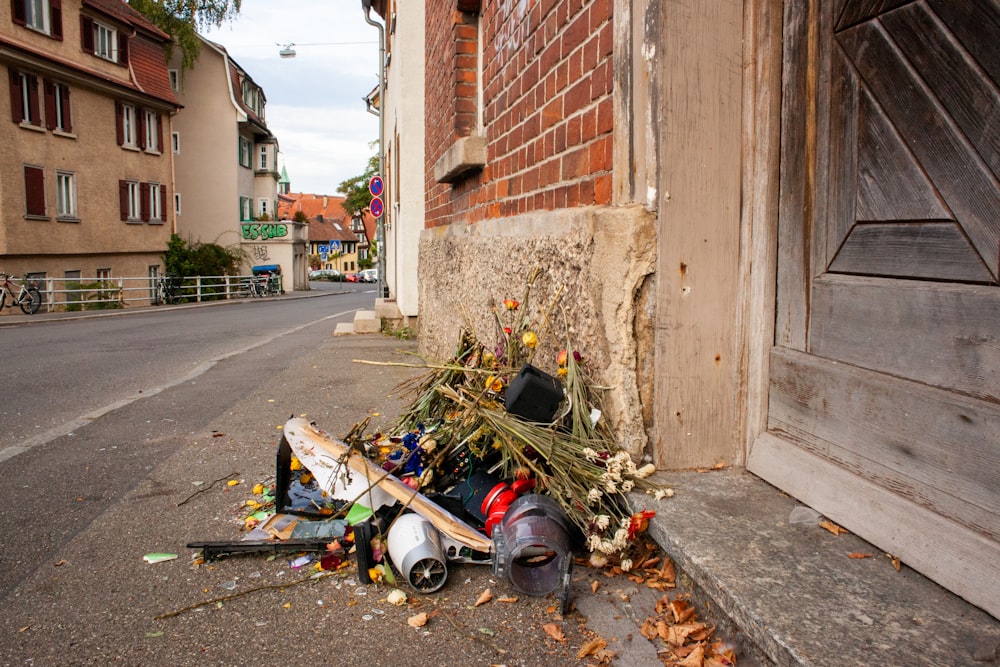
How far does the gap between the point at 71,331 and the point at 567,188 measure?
14117 millimetres

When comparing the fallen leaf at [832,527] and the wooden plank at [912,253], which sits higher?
the wooden plank at [912,253]

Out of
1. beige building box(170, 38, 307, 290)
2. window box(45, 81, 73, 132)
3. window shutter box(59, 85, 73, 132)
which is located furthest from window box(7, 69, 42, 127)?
beige building box(170, 38, 307, 290)

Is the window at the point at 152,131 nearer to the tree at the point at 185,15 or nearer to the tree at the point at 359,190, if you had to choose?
the tree at the point at 185,15

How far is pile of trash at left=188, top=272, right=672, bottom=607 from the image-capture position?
7.62 ft

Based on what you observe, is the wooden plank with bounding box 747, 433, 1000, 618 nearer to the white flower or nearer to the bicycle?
the white flower

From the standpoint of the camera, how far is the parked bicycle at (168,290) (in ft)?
89.6

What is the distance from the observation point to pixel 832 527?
216cm

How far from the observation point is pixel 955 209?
182 cm

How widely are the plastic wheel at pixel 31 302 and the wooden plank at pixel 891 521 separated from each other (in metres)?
21.6

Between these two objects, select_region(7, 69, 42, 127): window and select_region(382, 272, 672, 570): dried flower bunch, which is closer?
select_region(382, 272, 672, 570): dried flower bunch

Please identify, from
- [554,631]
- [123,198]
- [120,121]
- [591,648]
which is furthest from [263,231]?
[591,648]

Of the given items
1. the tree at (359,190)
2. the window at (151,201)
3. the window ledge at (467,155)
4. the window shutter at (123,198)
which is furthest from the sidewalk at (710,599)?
the tree at (359,190)

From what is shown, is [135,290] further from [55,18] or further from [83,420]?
[83,420]

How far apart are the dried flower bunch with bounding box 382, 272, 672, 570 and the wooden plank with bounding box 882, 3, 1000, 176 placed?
131 cm
